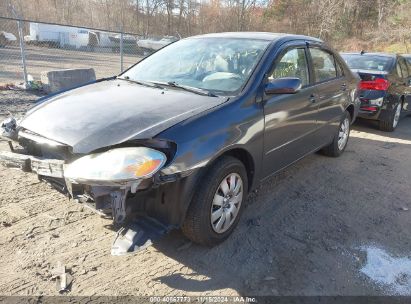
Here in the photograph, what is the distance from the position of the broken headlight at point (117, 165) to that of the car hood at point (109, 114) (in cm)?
10

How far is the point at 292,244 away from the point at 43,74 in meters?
7.80

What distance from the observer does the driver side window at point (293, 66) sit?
3.62 meters

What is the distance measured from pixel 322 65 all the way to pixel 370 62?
144 inches

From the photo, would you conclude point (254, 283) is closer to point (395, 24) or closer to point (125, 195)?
point (125, 195)

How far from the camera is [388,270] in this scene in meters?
2.97

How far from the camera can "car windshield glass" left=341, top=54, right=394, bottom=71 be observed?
292 inches

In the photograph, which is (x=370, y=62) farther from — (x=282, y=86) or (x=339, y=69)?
(x=282, y=86)

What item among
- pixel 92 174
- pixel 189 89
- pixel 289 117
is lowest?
pixel 92 174

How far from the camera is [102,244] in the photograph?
3.03 m

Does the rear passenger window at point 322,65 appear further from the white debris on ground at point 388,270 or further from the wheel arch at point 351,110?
the white debris on ground at point 388,270

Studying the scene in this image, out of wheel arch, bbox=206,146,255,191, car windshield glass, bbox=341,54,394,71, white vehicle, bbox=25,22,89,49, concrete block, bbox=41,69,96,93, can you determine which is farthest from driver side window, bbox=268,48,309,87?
white vehicle, bbox=25,22,89,49

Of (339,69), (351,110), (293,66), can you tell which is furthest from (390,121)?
(293,66)

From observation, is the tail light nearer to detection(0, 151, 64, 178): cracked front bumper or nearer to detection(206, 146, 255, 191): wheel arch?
detection(206, 146, 255, 191): wheel arch

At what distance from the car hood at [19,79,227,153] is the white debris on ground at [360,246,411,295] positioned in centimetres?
184
